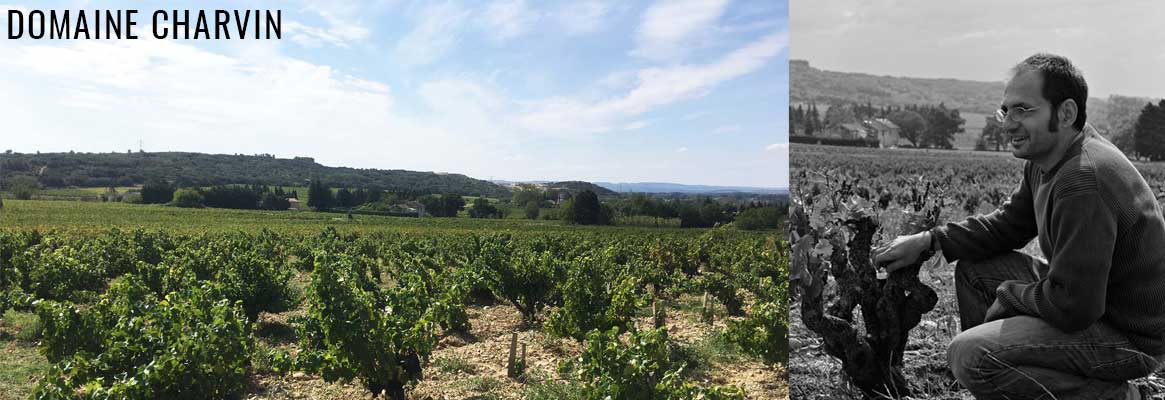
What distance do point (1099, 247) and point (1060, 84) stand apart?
579 millimetres

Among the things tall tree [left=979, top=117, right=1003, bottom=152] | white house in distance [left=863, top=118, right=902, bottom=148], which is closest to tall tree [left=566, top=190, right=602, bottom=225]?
white house in distance [left=863, top=118, right=902, bottom=148]

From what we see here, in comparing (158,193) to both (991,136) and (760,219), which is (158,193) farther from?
(991,136)

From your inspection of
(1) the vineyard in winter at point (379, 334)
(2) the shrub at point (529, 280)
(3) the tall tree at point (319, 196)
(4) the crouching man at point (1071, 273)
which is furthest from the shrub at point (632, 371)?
(3) the tall tree at point (319, 196)

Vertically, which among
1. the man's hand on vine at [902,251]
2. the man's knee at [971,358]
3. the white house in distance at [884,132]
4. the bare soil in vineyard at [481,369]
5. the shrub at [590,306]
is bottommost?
the bare soil in vineyard at [481,369]

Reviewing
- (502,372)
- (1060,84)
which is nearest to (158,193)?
(502,372)

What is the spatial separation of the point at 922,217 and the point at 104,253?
676 inches

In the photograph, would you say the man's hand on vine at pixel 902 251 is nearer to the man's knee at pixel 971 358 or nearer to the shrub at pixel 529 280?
the man's knee at pixel 971 358

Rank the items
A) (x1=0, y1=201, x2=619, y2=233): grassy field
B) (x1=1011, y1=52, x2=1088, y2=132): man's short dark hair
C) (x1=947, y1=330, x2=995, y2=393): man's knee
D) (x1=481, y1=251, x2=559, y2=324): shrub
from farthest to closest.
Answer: (x1=0, y1=201, x2=619, y2=233): grassy field → (x1=481, y1=251, x2=559, y2=324): shrub → (x1=947, y1=330, x2=995, y2=393): man's knee → (x1=1011, y1=52, x2=1088, y2=132): man's short dark hair

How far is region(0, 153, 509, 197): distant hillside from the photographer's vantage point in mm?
33125

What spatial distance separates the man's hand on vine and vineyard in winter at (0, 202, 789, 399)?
1.59m

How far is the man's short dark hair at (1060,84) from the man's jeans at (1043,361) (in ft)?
2.39

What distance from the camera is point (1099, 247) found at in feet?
6.63

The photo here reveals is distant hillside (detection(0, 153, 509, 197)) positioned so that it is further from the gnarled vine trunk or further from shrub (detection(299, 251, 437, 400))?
the gnarled vine trunk

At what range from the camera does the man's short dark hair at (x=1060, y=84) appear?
221 centimetres
